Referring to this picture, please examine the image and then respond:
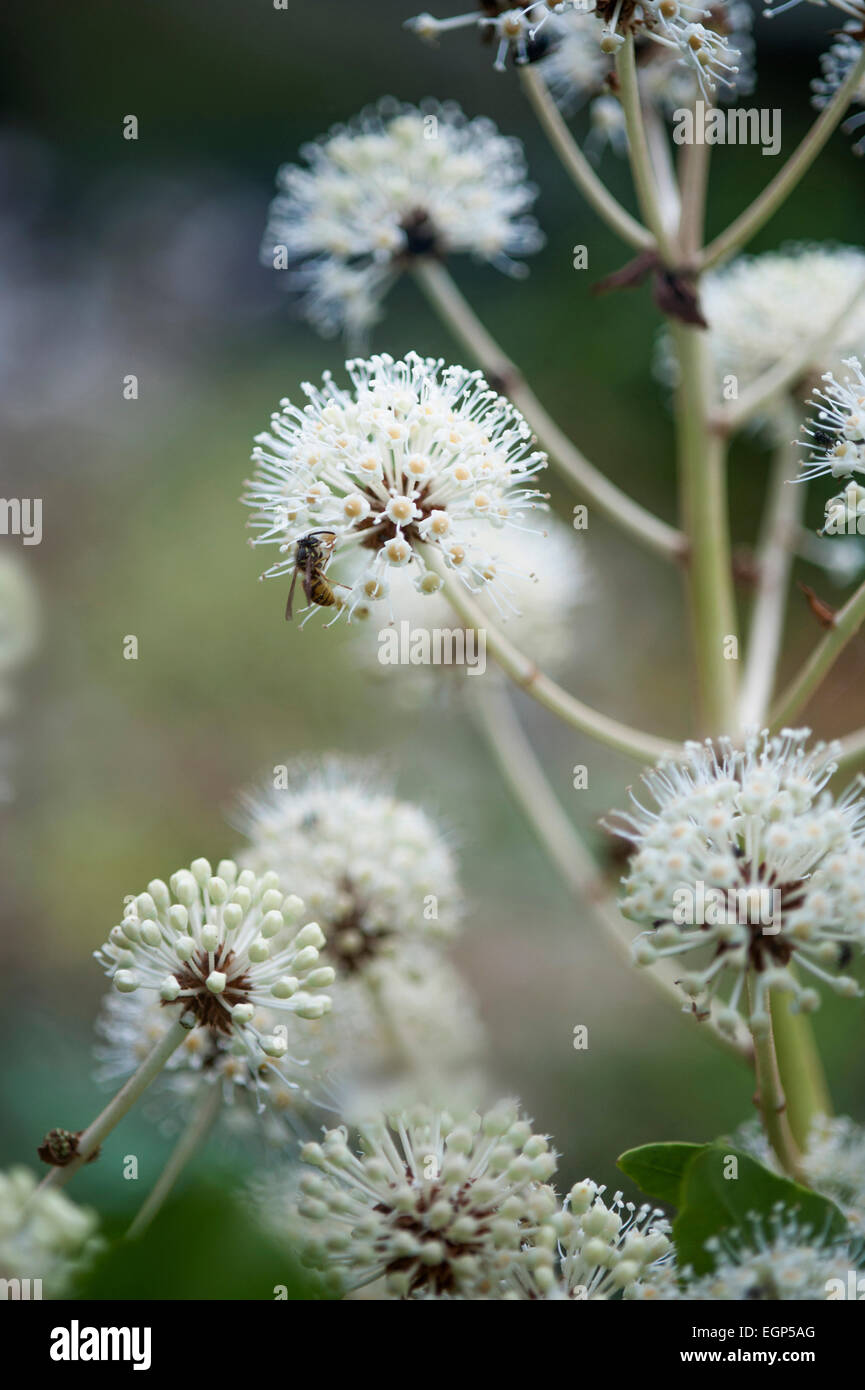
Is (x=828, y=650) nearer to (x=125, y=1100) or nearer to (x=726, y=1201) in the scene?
(x=726, y=1201)

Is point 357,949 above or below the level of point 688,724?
below

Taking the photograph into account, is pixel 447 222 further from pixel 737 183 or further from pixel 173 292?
pixel 173 292

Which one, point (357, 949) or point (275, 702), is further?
point (275, 702)

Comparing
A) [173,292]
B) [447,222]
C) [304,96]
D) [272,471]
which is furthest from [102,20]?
[272,471]

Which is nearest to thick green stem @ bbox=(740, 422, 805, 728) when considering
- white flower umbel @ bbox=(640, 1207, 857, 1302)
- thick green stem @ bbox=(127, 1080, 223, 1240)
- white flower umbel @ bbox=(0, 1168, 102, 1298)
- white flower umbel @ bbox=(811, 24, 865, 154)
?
white flower umbel @ bbox=(811, 24, 865, 154)

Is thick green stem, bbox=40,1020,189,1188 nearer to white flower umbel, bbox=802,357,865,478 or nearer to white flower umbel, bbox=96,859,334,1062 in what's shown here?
white flower umbel, bbox=96,859,334,1062
